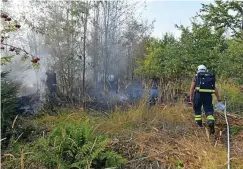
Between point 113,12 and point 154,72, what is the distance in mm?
3356

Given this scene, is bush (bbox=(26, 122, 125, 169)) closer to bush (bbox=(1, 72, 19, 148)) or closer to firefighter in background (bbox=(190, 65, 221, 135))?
bush (bbox=(1, 72, 19, 148))

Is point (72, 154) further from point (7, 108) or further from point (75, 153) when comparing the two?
point (7, 108)

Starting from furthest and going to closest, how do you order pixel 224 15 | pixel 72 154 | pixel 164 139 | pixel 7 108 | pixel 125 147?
1. pixel 224 15
2. pixel 7 108
3. pixel 164 139
4. pixel 125 147
5. pixel 72 154

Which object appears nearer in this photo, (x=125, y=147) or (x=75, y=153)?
(x=75, y=153)

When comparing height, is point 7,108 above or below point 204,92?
below

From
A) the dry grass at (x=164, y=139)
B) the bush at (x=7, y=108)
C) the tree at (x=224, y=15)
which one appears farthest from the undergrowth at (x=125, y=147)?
the tree at (x=224, y=15)

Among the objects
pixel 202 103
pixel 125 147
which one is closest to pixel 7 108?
pixel 125 147

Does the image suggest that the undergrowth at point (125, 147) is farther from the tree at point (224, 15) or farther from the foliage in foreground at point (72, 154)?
the tree at point (224, 15)

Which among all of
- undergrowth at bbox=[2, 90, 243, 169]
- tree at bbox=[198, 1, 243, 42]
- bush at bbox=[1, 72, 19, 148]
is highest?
tree at bbox=[198, 1, 243, 42]

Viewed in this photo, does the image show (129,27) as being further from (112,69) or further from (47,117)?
(47,117)

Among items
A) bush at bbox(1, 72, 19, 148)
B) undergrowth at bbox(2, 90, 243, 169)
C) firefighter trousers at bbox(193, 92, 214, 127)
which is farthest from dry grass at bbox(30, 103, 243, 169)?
bush at bbox(1, 72, 19, 148)

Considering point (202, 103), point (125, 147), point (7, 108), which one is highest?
point (202, 103)

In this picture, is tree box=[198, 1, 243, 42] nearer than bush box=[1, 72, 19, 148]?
No

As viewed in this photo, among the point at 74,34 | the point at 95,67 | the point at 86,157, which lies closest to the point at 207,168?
the point at 86,157
